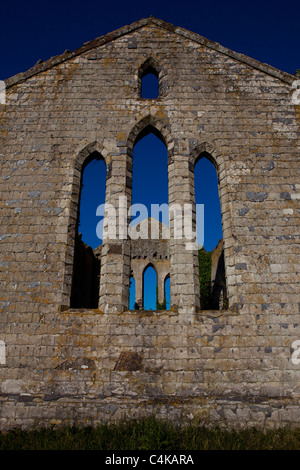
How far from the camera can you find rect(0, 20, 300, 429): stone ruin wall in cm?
487

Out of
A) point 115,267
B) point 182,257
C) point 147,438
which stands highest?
point 182,257

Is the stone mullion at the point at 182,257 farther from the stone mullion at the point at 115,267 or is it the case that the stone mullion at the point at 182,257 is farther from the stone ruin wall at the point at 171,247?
the stone mullion at the point at 115,267

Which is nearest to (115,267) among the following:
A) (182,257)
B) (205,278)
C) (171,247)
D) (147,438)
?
(171,247)

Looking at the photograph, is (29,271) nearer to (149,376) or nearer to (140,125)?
(149,376)

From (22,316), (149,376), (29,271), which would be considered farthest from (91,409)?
(29,271)

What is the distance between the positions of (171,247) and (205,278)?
6.80 metres

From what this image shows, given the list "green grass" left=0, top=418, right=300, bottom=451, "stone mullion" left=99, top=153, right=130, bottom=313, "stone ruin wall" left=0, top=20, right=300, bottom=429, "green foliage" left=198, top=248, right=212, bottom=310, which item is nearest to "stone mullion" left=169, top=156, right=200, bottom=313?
"stone ruin wall" left=0, top=20, right=300, bottom=429

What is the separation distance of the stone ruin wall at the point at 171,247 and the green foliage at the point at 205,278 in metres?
5.83

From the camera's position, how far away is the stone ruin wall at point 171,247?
4.87m

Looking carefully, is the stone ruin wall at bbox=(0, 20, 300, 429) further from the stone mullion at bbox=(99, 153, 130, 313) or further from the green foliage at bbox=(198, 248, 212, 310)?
the green foliage at bbox=(198, 248, 212, 310)

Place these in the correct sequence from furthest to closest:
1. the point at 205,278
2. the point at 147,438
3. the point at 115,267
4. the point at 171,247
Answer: the point at 205,278 → the point at 171,247 → the point at 115,267 → the point at 147,438

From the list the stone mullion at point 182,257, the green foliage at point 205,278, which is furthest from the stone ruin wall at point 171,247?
the green foliage at point 205,278

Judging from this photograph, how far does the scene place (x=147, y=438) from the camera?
12.9 feet

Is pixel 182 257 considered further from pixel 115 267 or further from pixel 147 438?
pixel 147 438
